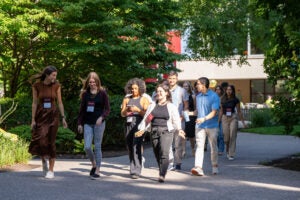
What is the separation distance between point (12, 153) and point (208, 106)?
4.15 meters

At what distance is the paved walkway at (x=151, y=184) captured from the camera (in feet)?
30.4

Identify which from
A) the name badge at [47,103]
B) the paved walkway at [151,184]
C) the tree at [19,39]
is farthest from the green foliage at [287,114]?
the tree at [19,39]

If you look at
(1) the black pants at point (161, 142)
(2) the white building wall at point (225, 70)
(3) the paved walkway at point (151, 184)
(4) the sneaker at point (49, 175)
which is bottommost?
(3) the paved walkway at point (151, 184)

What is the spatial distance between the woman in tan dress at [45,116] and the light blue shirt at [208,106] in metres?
2.59

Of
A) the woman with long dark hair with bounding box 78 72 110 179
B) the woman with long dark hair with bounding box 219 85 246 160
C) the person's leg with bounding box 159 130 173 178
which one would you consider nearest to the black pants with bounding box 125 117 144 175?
the woman with long dark hair with bounding box 78 72 110 179

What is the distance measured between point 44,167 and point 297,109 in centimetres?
525

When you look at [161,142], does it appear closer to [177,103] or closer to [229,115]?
[177,103]

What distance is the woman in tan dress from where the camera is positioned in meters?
11.3

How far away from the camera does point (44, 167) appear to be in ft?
37.8

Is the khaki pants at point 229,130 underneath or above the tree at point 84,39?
underneath

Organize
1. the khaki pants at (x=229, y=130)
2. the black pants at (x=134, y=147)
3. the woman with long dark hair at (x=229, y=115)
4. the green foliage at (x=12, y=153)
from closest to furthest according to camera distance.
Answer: the black pants at (x=134, y=147)
the green foliage at (x=12, y=153)
the khaki pants at (x=229, y=130)
the woman with long dark hair at (x=229, y=115)

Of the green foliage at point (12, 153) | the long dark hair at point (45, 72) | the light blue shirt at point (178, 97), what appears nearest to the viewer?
the long dark hair at point (45, 72)

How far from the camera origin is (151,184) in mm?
10570

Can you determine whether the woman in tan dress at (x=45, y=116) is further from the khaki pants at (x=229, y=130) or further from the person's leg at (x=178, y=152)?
the khaki pants at (x=229, y=130)
